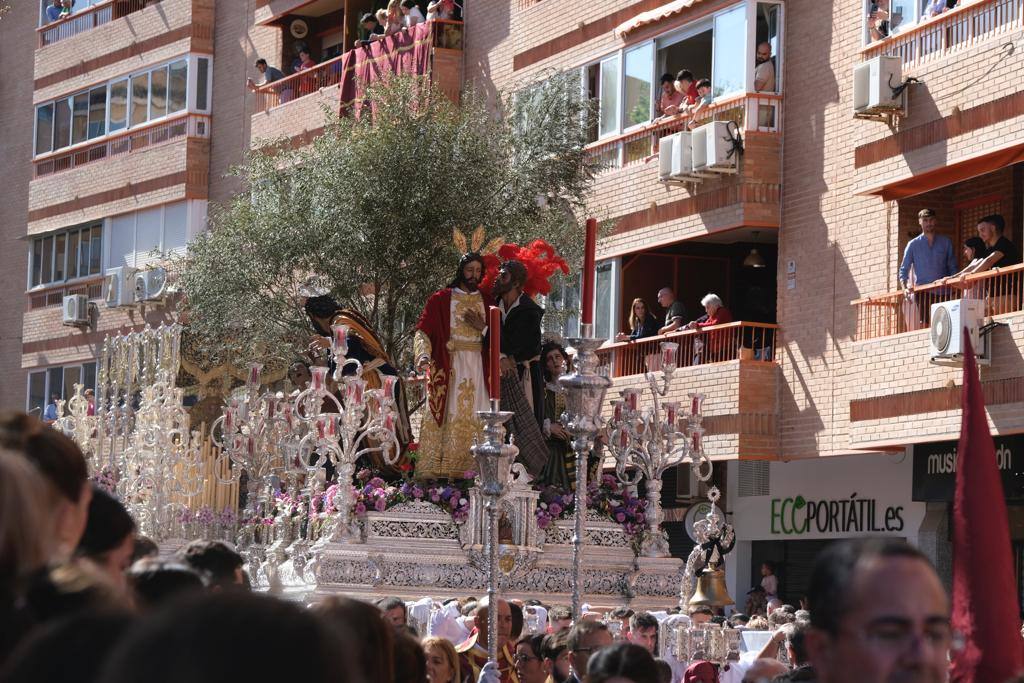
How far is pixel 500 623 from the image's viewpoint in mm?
10875

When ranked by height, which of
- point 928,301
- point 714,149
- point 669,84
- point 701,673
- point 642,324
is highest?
point 669,84

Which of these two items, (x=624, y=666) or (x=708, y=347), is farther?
(x=708, y=347)

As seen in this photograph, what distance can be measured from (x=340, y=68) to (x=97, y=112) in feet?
28.3

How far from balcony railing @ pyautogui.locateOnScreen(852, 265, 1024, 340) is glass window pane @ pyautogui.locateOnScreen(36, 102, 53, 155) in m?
23.7

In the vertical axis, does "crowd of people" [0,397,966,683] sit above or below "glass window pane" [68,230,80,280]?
below

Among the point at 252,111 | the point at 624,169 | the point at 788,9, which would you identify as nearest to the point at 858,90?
the point at 788,9

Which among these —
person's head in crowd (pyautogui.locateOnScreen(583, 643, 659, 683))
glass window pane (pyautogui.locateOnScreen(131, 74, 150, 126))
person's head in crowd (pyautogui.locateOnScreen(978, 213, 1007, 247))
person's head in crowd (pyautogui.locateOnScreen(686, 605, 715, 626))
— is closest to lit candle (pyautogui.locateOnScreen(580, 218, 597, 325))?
person's head in crowd (pyautogui.locateOnScreen(686, 605, 715, 626))

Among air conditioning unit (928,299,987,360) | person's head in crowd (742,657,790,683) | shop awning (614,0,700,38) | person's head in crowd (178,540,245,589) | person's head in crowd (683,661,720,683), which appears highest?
shop awning (614,0,700,38)

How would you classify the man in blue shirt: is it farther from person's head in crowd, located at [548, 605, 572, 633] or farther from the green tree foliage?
person's head in crowd, located at [548, 605, 572, 633]

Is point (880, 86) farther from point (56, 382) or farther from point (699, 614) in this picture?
point (56, 382)

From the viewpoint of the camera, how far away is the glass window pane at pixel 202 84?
38625 mm

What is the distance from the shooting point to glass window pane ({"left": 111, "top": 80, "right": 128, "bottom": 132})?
131ft

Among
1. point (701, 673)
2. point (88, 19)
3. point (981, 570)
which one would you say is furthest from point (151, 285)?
point (981, 570)

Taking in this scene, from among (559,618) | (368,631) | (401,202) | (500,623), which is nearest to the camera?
(368,631)
